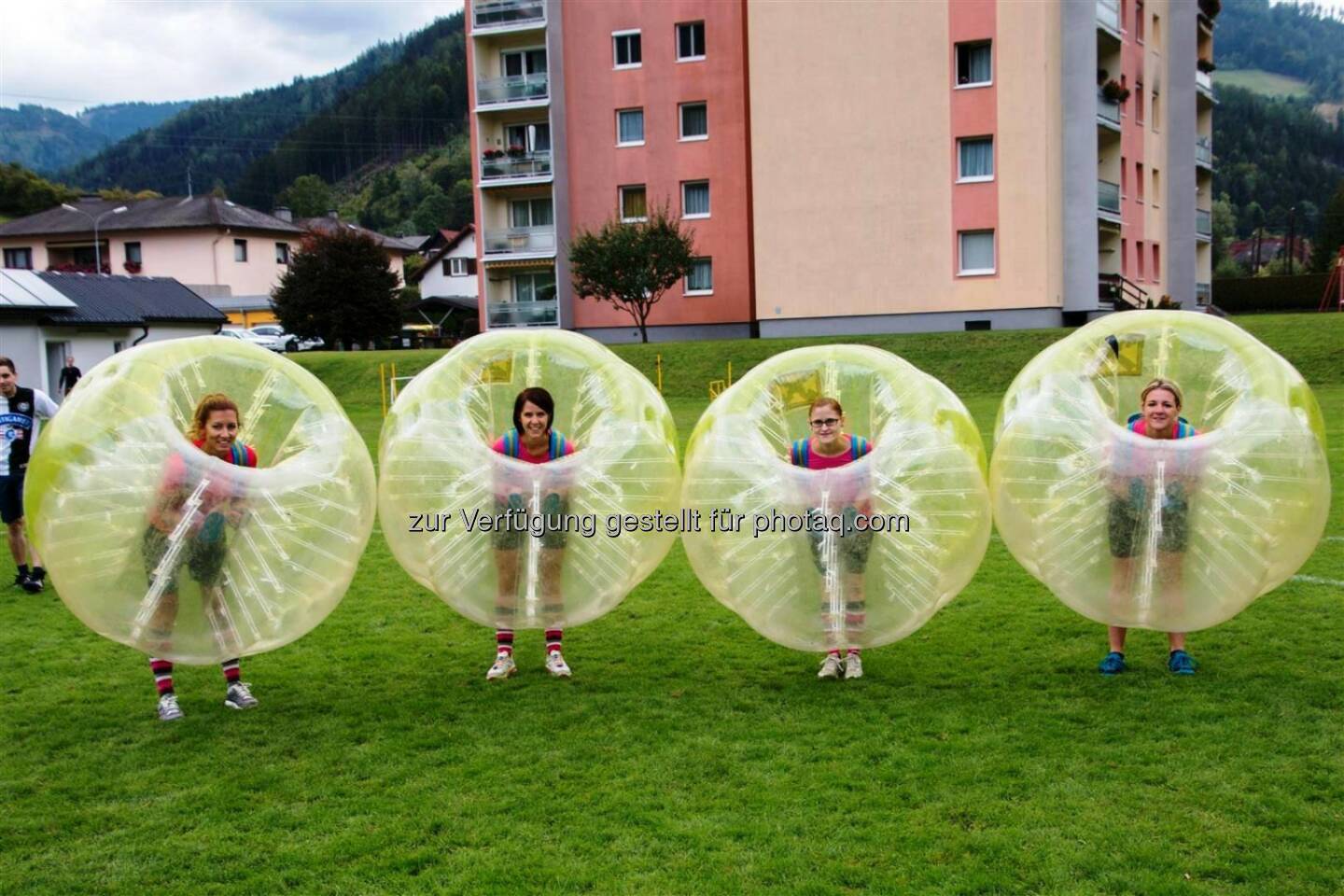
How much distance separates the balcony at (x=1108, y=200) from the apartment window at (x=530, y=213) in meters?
16.6

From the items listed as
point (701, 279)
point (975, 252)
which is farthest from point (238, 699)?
point (701, 279)

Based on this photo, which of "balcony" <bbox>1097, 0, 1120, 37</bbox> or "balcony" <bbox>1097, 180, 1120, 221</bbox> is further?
"balcony" <bbox>1097, 180, 1120, 221</bbox>

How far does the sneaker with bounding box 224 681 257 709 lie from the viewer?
5.84 meters

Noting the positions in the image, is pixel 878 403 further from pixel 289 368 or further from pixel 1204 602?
pixel 289 368

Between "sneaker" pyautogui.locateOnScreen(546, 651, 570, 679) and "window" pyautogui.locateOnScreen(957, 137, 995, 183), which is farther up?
"window" pyautogui.locateOnScreen(957, 137, 995, 183)

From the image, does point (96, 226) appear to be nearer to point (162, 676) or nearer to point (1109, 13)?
point (1109, 13)

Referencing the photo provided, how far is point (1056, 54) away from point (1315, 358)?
10740 millimetres

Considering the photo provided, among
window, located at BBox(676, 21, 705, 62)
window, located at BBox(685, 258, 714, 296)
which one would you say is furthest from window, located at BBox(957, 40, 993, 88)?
window, located at BBox(685, 258, 714, 296)

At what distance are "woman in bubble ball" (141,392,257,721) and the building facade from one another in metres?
26.8

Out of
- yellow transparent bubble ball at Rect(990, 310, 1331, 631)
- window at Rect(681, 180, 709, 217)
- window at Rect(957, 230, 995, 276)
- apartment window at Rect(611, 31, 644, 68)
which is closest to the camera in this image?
yellow transparent bubble ball at Rect(990, 310, 1331, 631)

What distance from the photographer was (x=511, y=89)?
116 ft

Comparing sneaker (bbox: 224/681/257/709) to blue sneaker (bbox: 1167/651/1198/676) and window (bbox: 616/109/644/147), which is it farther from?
window (bbox: 616/109/644/147)

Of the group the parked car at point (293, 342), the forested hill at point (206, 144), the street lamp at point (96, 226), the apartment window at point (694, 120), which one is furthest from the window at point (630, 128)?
the forested hill at point (206, 144)

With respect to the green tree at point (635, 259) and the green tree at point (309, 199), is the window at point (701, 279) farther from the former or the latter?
the green tree at point (309, 199)
